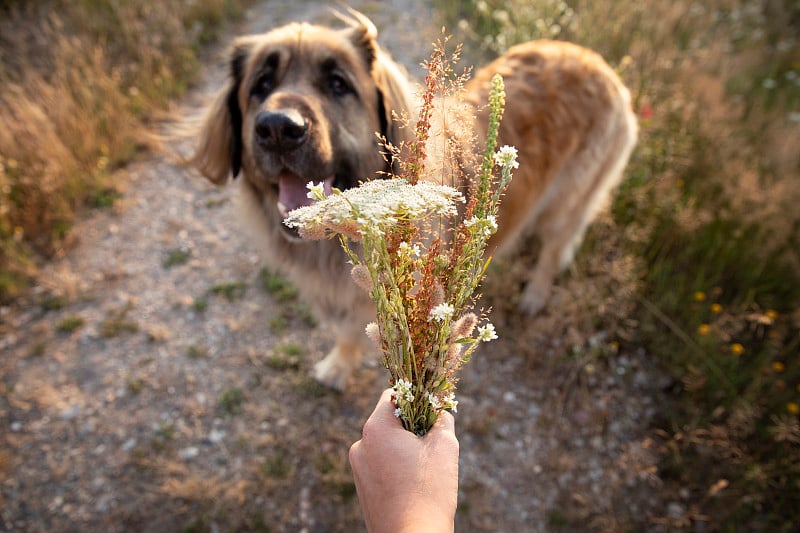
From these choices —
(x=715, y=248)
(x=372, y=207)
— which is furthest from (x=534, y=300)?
(x=372, y=207)

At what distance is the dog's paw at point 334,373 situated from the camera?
2.95 meters

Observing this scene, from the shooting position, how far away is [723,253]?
3348mm

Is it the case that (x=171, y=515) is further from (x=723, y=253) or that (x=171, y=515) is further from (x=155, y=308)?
(x=723, y=253)

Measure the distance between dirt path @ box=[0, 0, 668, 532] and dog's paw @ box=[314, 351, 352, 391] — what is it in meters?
0.07

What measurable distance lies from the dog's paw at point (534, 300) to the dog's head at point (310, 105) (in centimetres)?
180

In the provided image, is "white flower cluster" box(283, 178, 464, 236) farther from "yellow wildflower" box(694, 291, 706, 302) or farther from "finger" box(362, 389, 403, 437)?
"yellow wildflower" box(694, 291, 706, 302)

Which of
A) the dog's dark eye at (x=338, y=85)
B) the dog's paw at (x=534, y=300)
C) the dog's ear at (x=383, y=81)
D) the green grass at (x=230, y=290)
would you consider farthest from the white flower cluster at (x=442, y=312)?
the green grass at (x=230, y=290)

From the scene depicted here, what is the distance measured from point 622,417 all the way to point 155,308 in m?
3.32

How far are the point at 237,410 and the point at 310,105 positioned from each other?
75.8 inches

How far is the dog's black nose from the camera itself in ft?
6.04

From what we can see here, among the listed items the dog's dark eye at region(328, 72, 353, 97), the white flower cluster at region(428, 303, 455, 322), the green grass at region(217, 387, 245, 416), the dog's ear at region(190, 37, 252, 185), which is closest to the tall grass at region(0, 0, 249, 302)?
the green grass at region(217, 387, 245, 416)

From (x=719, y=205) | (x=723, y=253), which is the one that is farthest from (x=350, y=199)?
(x=719, y=205)

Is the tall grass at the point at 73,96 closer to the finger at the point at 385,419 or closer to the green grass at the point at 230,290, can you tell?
the green grass at the point at 230,290

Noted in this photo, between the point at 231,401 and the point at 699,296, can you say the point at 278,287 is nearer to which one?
the point at 231,401
